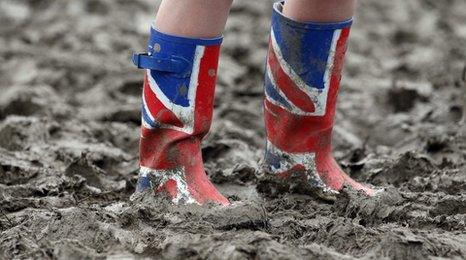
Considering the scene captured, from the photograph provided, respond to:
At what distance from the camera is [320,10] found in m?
3.21

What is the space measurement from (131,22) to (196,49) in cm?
424

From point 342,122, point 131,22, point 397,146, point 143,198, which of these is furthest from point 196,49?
point 131,22

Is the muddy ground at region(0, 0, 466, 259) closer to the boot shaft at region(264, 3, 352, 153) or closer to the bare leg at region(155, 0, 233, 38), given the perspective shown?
the boot shaft at region(264, 3, 352, 153)

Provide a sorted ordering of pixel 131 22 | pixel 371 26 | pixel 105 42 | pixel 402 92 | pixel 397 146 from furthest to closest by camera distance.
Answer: pixel 371 26 → pixel 131 22 → pixel 105 42 → pixel 402 92 → pixel 397 146

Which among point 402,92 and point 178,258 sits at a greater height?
point 178,258

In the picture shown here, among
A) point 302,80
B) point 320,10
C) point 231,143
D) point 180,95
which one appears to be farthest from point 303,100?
point 231,143

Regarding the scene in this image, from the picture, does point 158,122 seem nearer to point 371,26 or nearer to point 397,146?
point 397,146

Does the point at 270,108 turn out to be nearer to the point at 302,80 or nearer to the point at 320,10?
the point at 302,80

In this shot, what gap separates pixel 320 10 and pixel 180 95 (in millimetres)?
523

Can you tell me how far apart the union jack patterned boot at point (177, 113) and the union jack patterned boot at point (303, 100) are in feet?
0.91

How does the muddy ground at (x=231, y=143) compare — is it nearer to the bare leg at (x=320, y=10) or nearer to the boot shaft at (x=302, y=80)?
the boot shaft at (x=302, y=80)

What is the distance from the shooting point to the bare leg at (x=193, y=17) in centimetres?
299

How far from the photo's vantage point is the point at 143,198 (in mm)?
3170

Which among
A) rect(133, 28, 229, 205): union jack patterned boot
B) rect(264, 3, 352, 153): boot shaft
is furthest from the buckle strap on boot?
rect(264, 3, 352, 153): boot shaft
